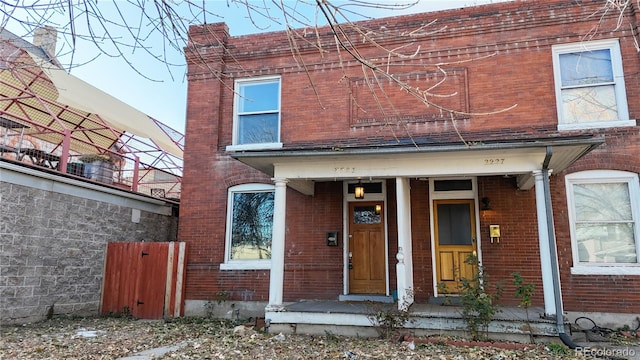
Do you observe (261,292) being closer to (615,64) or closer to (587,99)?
(587,99)

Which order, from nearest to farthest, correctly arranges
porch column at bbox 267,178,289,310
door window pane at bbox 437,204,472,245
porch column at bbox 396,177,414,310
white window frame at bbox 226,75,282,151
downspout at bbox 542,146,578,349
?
downspout at bbox 542,146,578,349 < porch column at bbox 396,177,414,310 < porch column at bbox 267,178,289,310 < door window pane at bbox 437,204,472,245 < white window frame at bbox 226,75,282,151

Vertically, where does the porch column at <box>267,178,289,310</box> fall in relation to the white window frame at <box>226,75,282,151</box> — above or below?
below

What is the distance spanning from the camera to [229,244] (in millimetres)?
10109

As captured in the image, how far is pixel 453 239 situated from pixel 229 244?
199 inches

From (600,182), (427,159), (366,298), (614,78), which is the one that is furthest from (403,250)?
(614,78)

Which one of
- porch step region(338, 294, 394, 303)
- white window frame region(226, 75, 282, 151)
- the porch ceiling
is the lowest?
porch step region(338, 294, 394, 303)

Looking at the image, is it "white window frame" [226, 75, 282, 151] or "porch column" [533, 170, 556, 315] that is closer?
"porch column" [533, 170, 556, 315]

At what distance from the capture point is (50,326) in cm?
833

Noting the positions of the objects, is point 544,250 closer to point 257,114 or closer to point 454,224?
point 454,224

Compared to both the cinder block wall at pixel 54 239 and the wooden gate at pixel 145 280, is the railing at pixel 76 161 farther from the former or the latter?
the wooden gate at pixel 145 280

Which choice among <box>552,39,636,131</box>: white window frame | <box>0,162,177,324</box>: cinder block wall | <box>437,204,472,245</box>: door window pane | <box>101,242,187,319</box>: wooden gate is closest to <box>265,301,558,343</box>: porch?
<box>437,204,472,245</box>: door window pane

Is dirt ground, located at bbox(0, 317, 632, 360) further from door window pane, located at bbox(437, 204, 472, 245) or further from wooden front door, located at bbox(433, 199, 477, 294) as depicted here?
door window pane, located at bbox(437, 204, 472, 245)

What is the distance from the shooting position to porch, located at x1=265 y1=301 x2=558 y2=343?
21.8 feet

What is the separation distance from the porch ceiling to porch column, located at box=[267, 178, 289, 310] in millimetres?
476
